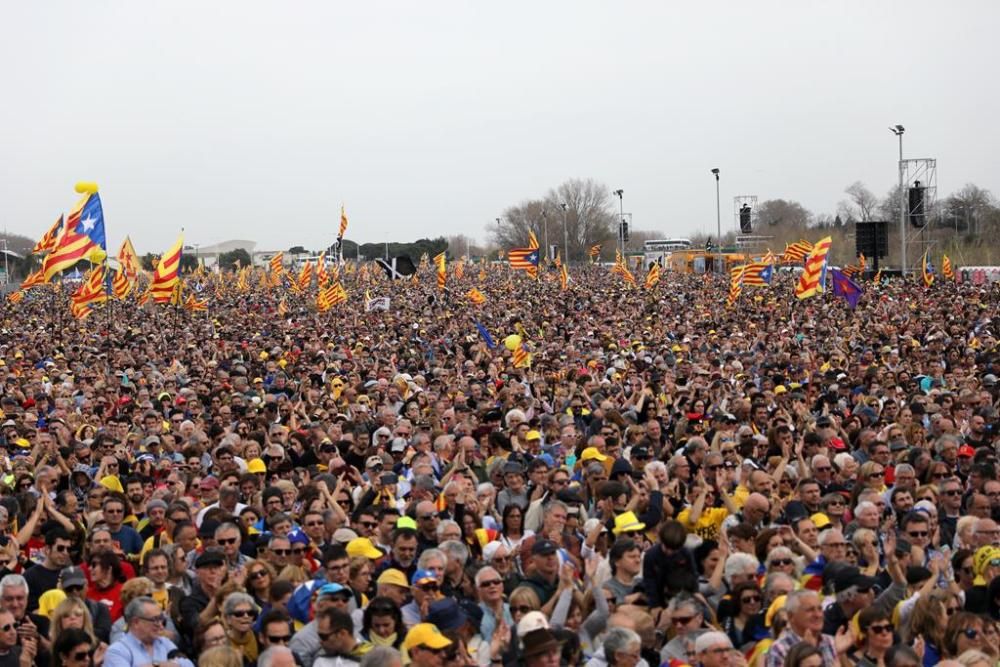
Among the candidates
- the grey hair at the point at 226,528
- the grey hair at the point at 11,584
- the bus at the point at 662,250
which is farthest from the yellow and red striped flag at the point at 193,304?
the bus at the point at 662,250

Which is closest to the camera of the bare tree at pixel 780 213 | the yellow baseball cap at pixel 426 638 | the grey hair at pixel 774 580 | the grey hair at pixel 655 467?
the yellow baseball cap at pixel 426 638

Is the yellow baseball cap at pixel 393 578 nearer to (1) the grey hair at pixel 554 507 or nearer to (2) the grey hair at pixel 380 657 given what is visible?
(2) the grey hair at pixel 380 657

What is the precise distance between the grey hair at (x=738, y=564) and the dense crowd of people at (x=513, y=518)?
0.02m

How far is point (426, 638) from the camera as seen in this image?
5.47 meters

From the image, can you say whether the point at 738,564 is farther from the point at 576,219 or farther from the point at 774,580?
the point at 576,219

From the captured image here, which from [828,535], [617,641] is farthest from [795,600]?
[828,535]

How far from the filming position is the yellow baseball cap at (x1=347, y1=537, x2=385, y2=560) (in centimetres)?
727

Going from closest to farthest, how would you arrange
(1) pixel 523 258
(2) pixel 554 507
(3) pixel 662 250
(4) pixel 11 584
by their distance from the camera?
(4) pixel 11 584, (2) pixel 554 507, (1) pixel 523 258, (3) pixel 662 250

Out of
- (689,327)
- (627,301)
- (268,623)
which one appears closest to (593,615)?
(268,623)

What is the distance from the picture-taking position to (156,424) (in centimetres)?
1324

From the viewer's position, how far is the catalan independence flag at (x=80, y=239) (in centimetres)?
2567

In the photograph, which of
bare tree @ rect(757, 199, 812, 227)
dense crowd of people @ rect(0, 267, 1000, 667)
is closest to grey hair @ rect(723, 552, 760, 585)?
dense crowd of people @ rect(0, 267, 1000, 667)

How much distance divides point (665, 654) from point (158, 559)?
9.73 ft

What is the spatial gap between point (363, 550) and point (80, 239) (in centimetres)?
2050
